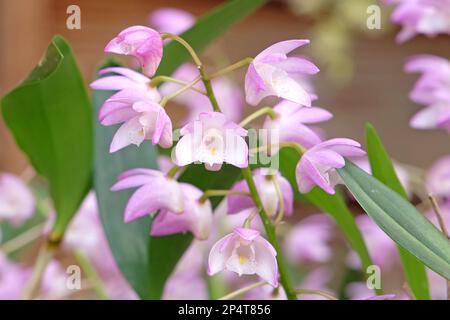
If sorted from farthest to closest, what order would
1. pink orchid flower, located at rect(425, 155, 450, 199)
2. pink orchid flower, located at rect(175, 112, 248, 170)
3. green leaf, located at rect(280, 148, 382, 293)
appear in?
pink orchid flower, located at rect(425, 155, 450, 199) → green leaf, located at rect(280, 148, 382, 293) → pink orchid flower, located at rect(175, 112, 248, 170)

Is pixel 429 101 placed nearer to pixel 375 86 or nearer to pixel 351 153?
pixel 351 153

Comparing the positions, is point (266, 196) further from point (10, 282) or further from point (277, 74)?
point (10, 282)

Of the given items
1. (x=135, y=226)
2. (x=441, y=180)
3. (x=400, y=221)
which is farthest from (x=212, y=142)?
(x=441, y=180)

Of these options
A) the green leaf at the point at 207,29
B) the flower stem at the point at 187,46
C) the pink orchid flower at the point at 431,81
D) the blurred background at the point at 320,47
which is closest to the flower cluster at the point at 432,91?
the pink orchid flower at the point at 431,81

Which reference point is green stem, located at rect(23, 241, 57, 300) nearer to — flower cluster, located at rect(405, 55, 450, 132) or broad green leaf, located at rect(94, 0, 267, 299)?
broad green leaf, located at rect(94, 0, 267, 299)

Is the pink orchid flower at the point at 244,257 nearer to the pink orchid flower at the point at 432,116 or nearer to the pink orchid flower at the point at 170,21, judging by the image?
the pink orchid flower at the point at 432,116

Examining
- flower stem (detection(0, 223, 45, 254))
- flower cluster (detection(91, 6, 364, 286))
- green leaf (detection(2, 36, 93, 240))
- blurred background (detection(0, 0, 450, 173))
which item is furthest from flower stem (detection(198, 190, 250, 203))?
blurred background (detection(0, 0, 450, 173))
